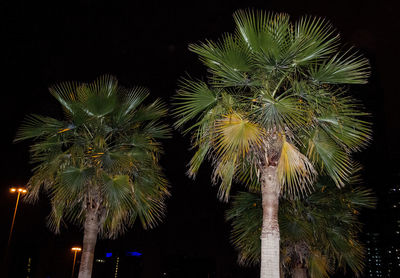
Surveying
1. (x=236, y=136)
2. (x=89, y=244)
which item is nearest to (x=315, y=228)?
(x=236, y=136)

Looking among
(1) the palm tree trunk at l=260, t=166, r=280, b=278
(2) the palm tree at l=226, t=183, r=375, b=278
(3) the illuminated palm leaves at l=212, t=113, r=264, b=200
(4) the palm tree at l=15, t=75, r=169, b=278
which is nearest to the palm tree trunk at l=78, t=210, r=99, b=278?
(4) the palm tree at l=15, t=75, r=169, b=278

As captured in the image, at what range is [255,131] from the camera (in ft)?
16.7

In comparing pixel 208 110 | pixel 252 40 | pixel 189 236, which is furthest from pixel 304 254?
pixel 189 236

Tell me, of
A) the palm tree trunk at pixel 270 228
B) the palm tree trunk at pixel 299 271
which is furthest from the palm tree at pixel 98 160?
the palm tree trunk at pixel 299 271

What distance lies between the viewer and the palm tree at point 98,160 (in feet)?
24.8

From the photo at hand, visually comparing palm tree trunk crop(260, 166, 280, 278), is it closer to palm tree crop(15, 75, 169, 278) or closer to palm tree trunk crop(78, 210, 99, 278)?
palm tree crop(15, 75, 169, 278)

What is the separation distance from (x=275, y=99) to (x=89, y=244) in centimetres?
540

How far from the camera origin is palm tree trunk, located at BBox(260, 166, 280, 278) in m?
4.73

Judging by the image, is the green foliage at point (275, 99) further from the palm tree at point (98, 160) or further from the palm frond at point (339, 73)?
the palm tree at point (98, 160)

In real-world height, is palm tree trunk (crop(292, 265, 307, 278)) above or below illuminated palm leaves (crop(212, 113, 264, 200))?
below

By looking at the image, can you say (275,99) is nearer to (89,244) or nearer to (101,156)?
(101,156)

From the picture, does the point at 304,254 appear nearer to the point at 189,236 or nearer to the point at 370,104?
the point at 189,236

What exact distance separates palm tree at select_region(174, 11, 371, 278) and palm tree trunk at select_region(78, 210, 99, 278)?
3486 mm

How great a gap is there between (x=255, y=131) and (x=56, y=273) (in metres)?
16.9
